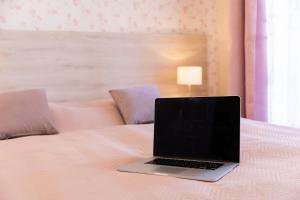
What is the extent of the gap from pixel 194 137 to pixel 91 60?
66.1 inches

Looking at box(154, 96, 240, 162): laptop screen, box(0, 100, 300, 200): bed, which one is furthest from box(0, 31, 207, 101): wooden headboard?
box(154, 96, 240, 162): laptop screen

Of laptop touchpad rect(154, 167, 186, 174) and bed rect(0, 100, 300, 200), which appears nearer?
bed rect(0, 100, 300, 200)

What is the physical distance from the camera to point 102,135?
2.29 metres

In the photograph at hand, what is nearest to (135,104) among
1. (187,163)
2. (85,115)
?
(85,115)

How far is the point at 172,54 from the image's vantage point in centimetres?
352

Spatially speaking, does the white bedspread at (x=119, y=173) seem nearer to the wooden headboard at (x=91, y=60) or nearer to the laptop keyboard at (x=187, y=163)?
the laptop keyboard at (x=187, y=163)

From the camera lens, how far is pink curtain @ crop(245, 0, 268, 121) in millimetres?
3129

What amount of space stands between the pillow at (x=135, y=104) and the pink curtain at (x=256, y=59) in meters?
0.89

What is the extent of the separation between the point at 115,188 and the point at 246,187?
0.46m

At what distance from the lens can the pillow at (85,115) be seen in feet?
8.48

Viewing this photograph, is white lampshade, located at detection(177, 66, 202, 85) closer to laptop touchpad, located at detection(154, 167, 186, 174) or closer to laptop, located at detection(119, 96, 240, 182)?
laptop, located at detection(119, 96, 240, 182)

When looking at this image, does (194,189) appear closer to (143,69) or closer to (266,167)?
(266,167)

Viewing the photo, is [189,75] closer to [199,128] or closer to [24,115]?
[24,115]

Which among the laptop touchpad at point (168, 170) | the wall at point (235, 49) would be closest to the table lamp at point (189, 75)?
the wall at point (235, 49)
